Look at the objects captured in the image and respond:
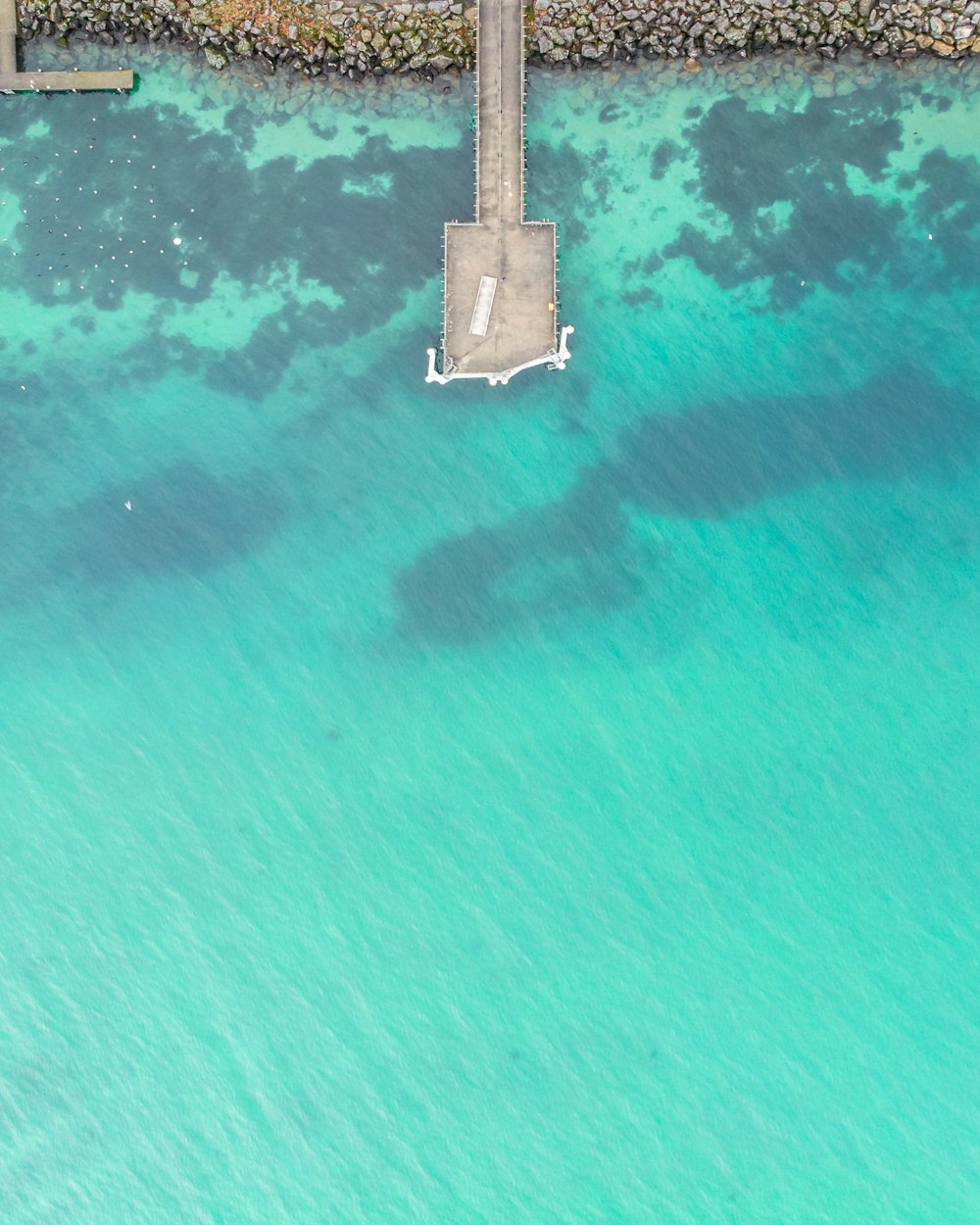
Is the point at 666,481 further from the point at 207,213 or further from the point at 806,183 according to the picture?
the point at 207,213

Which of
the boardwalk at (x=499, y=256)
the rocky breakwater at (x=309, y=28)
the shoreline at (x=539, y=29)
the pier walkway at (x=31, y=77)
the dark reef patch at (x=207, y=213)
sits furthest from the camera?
the pier walkway at (x=31, y=77)

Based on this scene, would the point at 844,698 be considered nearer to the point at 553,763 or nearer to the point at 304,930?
the point at 553,763

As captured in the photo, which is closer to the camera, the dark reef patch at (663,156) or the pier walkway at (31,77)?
the dark reef patch at (663,156)

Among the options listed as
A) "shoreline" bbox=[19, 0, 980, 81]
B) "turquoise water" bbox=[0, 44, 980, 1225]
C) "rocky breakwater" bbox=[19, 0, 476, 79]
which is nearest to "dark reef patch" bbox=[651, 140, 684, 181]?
"turquoise water" bbox=[0, 44, 980, 1225]

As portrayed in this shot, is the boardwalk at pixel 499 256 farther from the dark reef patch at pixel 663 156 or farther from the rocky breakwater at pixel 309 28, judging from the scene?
the dark reef patch at pixel 663 156

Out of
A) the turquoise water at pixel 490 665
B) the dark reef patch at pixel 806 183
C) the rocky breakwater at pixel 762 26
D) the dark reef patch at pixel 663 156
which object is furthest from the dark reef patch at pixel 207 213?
the dark reef patch at pixel 806 183

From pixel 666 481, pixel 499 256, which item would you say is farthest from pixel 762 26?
pixel 666 481
